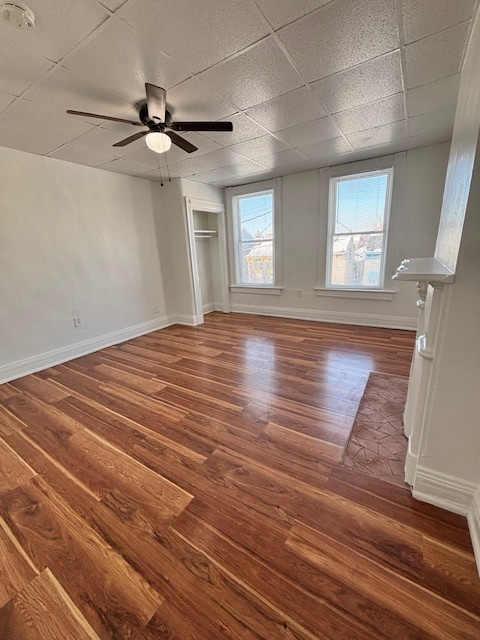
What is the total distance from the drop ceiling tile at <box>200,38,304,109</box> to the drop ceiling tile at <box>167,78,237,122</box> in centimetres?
8

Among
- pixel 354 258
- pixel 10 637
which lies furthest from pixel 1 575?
pixel 354 258

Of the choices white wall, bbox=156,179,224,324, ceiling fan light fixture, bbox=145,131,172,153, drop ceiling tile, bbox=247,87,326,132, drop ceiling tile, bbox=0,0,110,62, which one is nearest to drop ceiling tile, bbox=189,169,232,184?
white wall, bbox=156,179,224,324

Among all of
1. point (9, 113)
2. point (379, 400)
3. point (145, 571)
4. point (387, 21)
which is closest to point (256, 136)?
point (387, 21)

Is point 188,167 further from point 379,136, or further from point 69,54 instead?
point 379,136

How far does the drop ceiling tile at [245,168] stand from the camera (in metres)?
3.69

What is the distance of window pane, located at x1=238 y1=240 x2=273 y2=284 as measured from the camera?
16.2 ft

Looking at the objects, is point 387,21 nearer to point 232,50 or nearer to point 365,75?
point 365,75

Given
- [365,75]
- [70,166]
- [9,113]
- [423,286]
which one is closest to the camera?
[423,286]

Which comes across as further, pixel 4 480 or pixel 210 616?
pixel 4 480

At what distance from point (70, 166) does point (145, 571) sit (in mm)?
4141

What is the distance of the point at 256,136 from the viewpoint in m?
2.80

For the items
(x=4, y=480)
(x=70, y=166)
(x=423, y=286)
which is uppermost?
(x=70, y=166)

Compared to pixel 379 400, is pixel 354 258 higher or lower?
higher

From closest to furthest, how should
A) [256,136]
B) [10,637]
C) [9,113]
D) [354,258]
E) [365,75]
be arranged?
[10,637]
[365,75]
[9,113]
[256,136]
[354,258]
